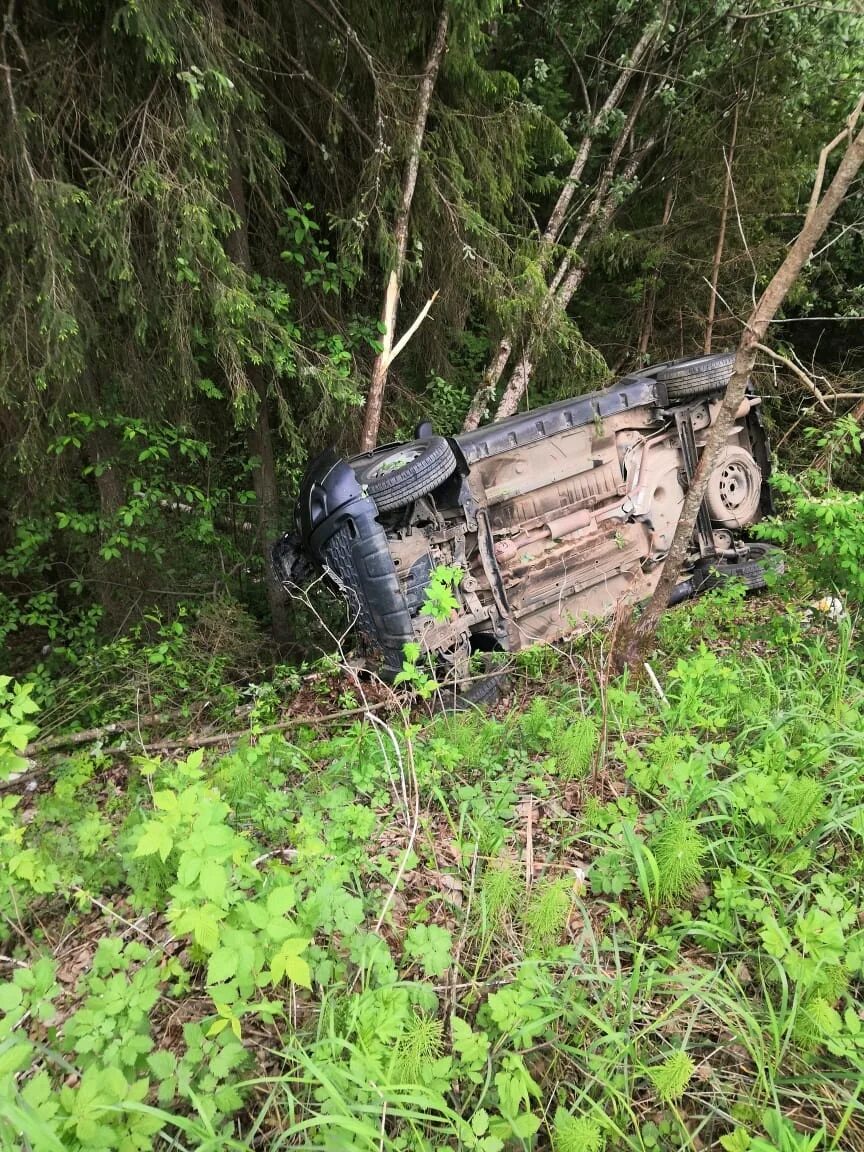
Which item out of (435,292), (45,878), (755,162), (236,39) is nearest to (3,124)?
(236,39)

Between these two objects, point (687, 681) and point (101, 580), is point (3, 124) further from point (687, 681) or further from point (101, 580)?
point (687, 681)

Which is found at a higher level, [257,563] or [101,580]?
[101,580]

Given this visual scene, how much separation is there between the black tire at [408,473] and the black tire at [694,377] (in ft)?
7.27

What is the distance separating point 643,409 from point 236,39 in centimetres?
395

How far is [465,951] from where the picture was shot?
1.73m

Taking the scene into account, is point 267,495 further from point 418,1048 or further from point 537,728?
point 418,1048

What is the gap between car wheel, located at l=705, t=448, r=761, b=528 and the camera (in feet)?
16.6

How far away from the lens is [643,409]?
15.8ft

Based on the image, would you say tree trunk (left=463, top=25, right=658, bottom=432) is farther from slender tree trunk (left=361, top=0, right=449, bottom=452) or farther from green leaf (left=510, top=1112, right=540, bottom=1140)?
green leaf (left=510, top=1112, right=540, bottom=1140)

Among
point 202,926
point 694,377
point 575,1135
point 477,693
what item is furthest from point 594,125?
point 575,1135

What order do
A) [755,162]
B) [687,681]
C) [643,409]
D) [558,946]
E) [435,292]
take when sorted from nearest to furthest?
[558,946] < [687,681] < [643,409] < [435,292] < [755,162]

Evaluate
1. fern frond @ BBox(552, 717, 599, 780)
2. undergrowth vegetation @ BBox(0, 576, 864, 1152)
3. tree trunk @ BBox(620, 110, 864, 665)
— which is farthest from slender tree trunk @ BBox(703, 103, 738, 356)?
undergrowth vegetation @ BBox(0, 576, 864, 1152)

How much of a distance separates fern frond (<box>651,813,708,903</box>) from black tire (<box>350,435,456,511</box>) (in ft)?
7.76

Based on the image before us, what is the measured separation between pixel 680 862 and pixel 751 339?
257 centimetres
